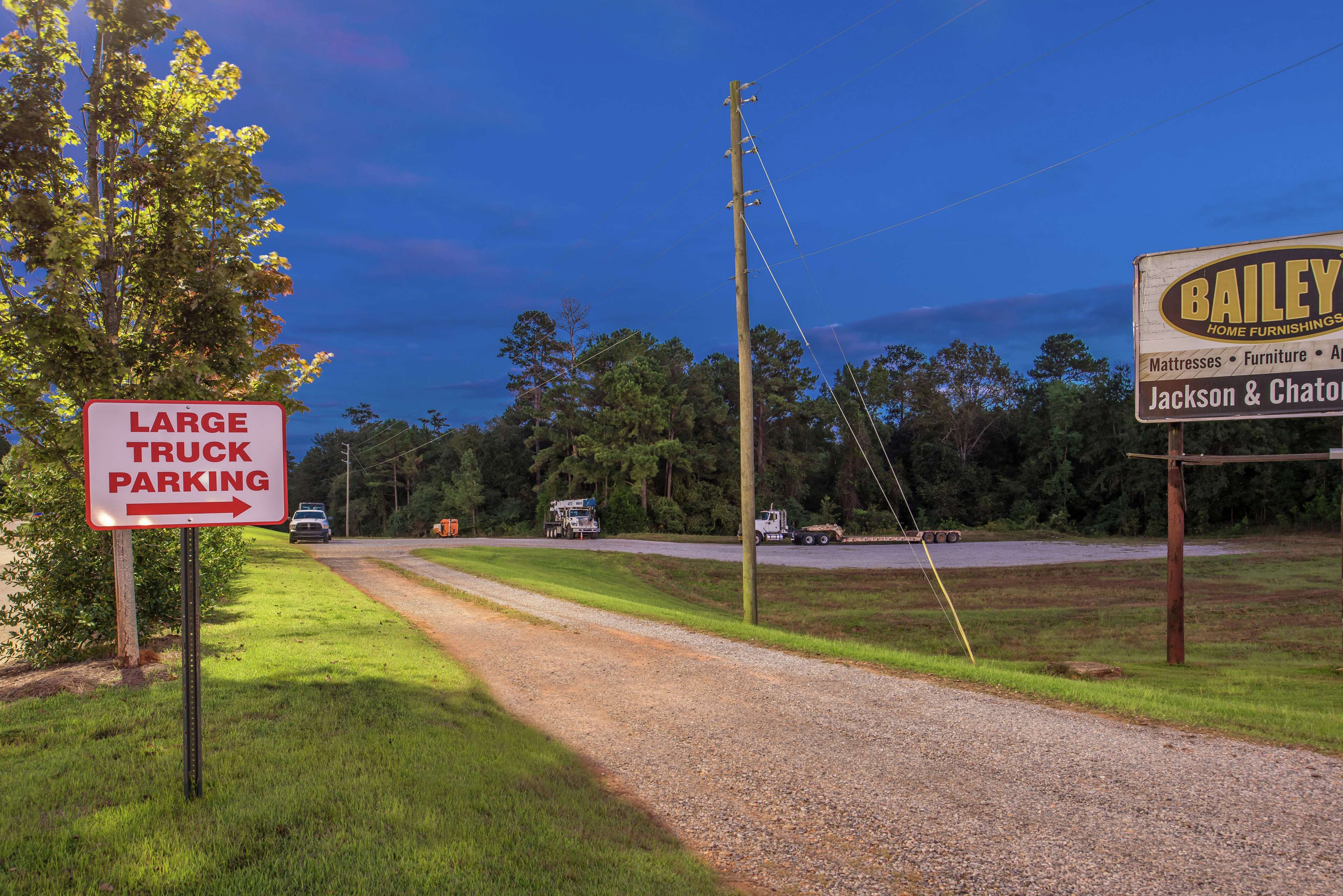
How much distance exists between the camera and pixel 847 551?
41.2 metres

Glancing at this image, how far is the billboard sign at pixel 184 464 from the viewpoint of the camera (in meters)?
3.95

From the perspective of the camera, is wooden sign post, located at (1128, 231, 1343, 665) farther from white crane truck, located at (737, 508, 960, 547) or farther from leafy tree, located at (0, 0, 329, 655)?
white crane truck, located at (737, 508, 960, 547)

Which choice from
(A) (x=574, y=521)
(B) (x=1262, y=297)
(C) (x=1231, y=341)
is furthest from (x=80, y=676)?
(A) (x=574, y=521)

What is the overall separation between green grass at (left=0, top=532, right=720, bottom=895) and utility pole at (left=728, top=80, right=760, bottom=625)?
8.22 meters

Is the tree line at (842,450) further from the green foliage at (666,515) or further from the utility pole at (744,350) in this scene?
the utility pole at (744,350)

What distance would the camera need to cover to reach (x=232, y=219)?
313 inches

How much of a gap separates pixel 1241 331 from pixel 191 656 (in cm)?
1476

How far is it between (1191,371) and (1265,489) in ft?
187

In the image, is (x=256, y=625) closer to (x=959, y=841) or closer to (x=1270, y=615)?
(x=959, y=841)

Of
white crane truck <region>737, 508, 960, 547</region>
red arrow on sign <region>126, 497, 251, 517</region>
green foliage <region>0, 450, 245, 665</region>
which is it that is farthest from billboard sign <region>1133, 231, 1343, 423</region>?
white crane truck <region>737, 508, 960, 547</region>

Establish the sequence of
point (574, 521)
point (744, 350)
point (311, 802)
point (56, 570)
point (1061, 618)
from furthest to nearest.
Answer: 1. point (574, 521)
2. point (1061, 618)
3. point (744, 350)
4. point (56, 570)
5. point (311, 802)

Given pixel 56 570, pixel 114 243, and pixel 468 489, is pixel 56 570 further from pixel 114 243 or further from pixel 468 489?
pixel 468 489

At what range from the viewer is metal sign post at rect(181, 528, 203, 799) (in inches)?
162

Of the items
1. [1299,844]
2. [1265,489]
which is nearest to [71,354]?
[1299,844]
